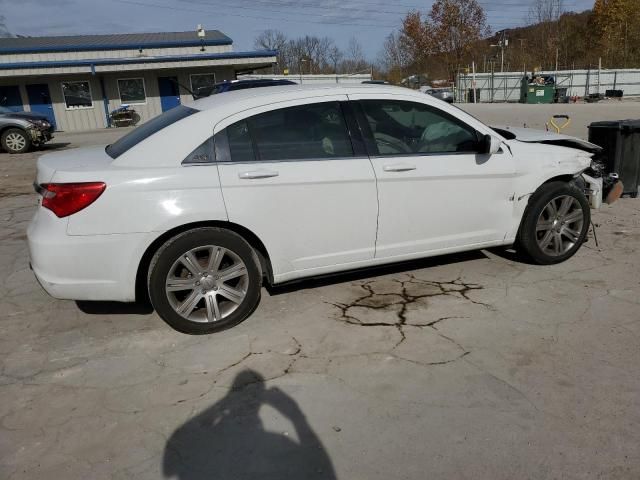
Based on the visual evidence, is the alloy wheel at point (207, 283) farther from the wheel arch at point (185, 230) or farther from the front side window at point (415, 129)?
the front side window at point (415, 129)

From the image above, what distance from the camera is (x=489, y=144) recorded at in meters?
4.29

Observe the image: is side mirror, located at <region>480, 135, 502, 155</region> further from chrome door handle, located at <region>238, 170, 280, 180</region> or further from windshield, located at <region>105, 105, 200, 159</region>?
windshield, located at <region>105, 105, 200, 159</region>

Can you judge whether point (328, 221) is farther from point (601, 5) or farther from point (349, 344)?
point (601, 5)

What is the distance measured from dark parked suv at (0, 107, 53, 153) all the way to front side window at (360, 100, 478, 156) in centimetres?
1599

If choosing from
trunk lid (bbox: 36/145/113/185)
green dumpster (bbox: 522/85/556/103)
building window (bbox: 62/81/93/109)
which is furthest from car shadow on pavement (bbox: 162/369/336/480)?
green dumpster (bbox: 522/85/556/103)

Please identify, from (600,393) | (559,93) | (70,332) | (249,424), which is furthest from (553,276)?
(559,93)

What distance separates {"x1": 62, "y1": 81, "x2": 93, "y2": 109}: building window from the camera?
27625 millimetres

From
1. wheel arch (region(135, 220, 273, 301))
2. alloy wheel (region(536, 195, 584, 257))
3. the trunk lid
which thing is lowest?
alloy wheel (region(536, 195, 584, 257))

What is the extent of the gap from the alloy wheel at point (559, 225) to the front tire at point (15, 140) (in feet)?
54.7

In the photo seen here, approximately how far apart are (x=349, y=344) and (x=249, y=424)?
40.3 inches

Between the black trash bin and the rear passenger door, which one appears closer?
the rear passenger door

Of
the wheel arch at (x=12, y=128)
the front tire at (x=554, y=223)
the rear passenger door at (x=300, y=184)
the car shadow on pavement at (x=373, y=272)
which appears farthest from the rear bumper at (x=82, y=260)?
the wheel arch at (x=12, y=128)

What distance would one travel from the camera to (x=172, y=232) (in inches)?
143

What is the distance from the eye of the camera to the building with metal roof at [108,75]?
26641 mm
